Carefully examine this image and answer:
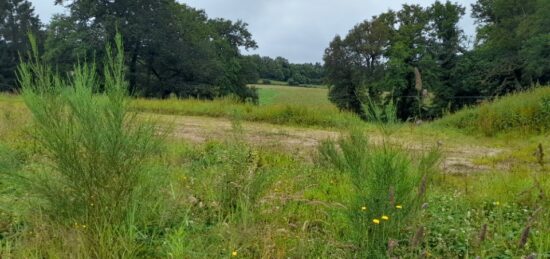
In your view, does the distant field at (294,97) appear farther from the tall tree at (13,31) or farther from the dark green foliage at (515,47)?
the tall tree at (13,31)

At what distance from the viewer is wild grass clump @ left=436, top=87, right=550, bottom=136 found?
10211 mm

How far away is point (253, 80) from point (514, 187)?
4762cm

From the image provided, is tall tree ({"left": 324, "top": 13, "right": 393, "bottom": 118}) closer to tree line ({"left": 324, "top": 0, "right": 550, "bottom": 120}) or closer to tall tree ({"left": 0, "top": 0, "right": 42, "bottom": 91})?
tree line ({"left": 324, "top": 0, "right": 550, "bottom": 120})

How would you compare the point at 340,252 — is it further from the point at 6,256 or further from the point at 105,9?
the point at 105,9

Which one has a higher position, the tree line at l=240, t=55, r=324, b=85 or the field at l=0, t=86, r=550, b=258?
the tree line at l=240, t=55, r=324, b=85

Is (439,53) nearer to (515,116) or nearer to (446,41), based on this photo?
(446,41)

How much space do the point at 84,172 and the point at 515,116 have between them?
35.9 feet

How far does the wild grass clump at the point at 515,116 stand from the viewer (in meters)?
10.2

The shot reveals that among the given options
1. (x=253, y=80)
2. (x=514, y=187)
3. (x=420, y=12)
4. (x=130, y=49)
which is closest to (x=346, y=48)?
(x=420, y=12)

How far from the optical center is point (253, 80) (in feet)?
167

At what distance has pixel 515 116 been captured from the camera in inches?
419

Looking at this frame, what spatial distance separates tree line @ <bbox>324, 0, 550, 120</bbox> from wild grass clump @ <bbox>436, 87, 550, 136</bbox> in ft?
68.5

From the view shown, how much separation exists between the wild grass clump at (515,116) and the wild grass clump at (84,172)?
33.2 ft

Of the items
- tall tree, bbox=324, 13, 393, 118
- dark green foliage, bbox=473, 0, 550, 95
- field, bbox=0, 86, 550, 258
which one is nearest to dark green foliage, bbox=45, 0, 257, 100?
tall tree, bbox=324, 13, 393, 118
